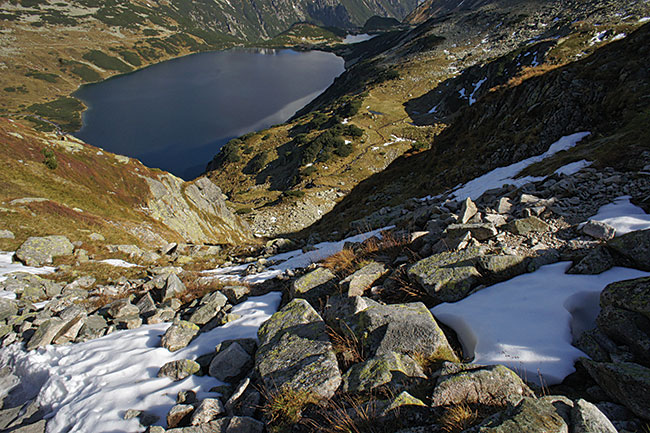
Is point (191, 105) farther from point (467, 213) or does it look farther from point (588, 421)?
point (588, 421)

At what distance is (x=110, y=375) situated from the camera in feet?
17.8

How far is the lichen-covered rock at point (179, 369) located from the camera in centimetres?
525

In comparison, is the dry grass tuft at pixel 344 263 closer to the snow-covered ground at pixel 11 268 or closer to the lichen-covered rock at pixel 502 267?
the lichen-covered rock at pixel 502 267

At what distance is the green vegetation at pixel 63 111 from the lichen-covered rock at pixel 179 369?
4862 inches

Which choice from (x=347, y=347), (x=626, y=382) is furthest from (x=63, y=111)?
(x=626, y=382)

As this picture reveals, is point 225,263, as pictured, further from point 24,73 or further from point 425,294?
point 24,73

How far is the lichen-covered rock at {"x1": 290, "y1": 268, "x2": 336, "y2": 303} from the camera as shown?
23.6ft

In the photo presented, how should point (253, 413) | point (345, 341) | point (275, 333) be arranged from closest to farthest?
point (253, 413) < point (345, 341) < point (275, 333)

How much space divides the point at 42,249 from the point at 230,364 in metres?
12.4

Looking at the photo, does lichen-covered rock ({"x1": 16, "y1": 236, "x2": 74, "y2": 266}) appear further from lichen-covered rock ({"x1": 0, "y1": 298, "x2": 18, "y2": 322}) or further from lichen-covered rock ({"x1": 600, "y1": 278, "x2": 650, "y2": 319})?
lichen-covered rock ({"x1": 600, "y1": 278, "x2": 650, "y2": 319})

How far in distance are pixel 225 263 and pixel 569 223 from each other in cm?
1466

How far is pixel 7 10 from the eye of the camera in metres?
196

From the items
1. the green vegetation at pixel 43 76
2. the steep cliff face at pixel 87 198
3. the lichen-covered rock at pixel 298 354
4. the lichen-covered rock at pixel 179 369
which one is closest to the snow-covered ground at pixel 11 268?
the steep cliff face at pixel 87 198

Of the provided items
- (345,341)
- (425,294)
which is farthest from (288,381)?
(425,294)
